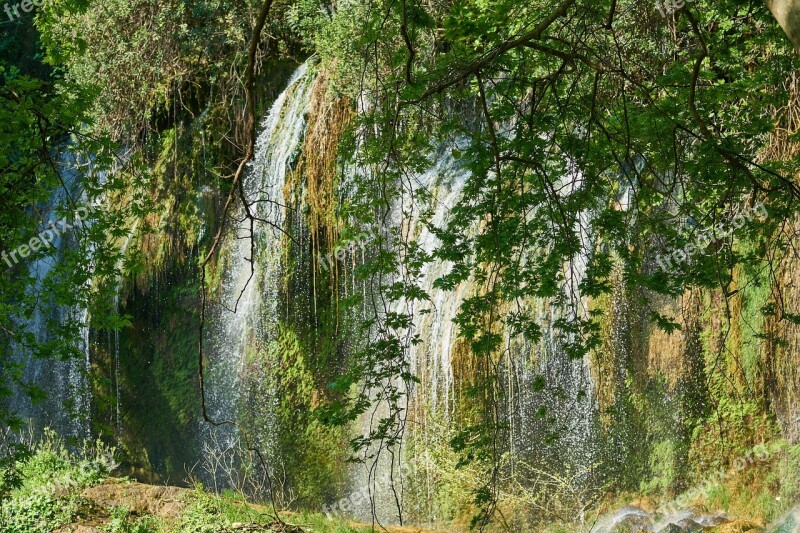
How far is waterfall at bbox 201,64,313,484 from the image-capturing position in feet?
33.8

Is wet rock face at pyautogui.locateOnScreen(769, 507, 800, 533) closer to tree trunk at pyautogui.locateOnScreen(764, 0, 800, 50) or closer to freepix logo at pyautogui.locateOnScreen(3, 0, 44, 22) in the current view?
tree trunk at pyautogui.locateOnScreen(764, 0, 800, 50)

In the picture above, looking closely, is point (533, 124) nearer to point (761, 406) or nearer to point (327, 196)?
point (761, 406)

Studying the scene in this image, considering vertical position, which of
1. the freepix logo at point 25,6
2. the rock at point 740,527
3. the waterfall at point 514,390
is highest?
the freepix logo at point 25,6

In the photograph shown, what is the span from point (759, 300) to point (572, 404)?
1.84m

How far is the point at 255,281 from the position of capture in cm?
1051

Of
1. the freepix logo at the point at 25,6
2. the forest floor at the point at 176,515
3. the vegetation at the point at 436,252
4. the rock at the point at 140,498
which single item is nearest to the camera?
the vegetation at the point at 436,252

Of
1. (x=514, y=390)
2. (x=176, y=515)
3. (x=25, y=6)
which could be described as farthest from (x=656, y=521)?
(x=25, y=6)

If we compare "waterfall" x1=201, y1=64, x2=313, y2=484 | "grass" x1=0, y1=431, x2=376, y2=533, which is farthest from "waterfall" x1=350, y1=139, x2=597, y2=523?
"waterfall" x1=201, y1=64, x2=313, y2=484

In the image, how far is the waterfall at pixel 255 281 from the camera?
10.3 meters

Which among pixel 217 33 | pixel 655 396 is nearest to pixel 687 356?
pixel 655 396

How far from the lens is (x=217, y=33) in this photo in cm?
1109

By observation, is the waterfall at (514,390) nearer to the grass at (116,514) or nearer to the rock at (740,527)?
the grass at (116,514)

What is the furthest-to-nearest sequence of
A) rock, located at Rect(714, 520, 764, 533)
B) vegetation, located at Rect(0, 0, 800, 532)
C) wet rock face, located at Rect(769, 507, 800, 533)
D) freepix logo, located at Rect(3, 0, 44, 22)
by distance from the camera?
1. wet rock face, located at Rect(769, 507, 800, 533)
2. rock, located at Rect(714, 520, 764, 533)
3. freepix logo, located at Rect(3, 0, 44, 22)
4. vegetation, located at Rect(0, 0, 800, 532)

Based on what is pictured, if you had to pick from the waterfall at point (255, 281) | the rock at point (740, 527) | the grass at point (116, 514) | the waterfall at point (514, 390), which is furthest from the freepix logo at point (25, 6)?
the rock at point (740, 527)
